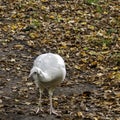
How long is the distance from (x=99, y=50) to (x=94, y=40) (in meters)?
0.72

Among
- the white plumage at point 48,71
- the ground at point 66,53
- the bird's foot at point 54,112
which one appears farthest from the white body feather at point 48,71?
the ground at point 66,53

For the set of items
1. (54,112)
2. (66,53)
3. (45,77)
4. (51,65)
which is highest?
(51,65)

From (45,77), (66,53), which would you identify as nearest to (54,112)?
(45,77)

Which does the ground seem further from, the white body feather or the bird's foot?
the white body feather

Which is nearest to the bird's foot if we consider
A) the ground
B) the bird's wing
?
the ground

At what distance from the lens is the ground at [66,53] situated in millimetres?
7336

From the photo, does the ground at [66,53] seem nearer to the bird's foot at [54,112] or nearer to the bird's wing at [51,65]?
the bird's foot at [54,112]

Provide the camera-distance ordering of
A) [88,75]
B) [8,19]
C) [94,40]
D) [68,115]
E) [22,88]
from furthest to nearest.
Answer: [8,19], [94,40], [88,75], [22,88], [68,115]

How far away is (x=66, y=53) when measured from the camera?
10.6 metres

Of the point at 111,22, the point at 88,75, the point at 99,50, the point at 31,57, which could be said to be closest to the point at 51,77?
the point at 88,75

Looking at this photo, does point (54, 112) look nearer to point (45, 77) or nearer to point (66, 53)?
point (45, 77)

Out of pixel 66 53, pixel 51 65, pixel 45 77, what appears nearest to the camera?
pixel 45 77

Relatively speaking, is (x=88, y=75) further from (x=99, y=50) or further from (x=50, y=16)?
(x=50, y=16)

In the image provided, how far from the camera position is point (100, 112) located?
281 inches
